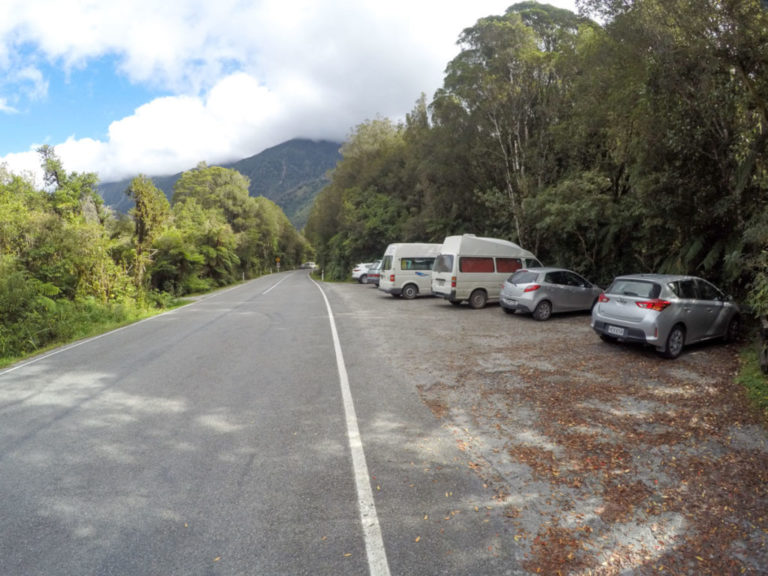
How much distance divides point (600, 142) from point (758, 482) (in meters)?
18.7

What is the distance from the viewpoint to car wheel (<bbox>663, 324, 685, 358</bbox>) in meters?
8.06

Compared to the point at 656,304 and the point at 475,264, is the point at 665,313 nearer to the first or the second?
the point at 656,304

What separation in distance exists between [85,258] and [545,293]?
1744 centimetres

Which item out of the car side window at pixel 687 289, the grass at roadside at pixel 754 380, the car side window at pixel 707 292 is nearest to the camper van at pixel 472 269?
the car side window at pixel 707 292

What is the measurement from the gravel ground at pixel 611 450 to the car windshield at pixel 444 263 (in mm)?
7283

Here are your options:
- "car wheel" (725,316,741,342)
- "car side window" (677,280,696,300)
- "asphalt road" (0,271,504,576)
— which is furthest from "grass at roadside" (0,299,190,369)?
"car wheel" (725,316,741,342)

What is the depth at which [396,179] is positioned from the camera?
4328 cm

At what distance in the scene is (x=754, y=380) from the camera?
255 inches

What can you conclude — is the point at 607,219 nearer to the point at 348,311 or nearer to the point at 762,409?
the point at 348,311

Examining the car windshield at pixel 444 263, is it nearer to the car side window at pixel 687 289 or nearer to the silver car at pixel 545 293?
the silver car at pixel 545 293

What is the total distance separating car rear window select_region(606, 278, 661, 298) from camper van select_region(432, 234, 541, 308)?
707cm

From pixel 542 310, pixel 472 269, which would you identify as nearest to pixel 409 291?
pixel 472 269

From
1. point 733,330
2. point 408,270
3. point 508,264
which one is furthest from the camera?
point 408,270

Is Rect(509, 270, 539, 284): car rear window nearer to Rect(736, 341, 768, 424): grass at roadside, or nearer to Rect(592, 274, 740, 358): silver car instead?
Rect(592, 274, 740, 358): silver car
